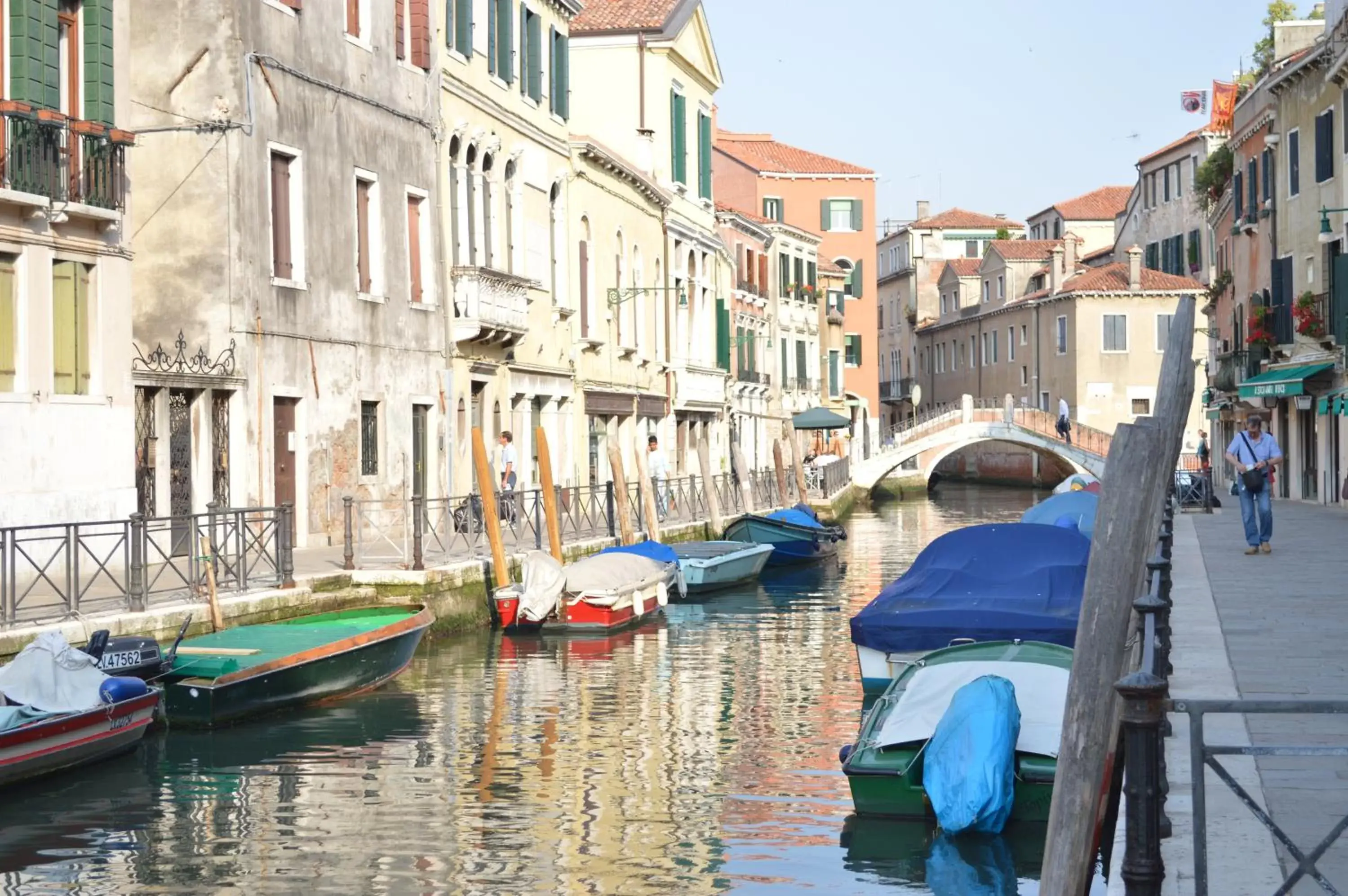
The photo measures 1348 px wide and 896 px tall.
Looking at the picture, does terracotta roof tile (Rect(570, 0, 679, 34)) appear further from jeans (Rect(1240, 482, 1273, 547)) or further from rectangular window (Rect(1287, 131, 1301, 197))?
jeans (Rect(1240, 482, 1273, 547))

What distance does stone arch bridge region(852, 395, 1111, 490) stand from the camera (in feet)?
179

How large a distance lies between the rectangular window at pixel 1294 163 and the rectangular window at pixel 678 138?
12243 millimetres

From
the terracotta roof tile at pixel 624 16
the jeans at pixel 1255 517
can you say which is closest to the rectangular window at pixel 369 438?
the jeans at pixel 1255 517

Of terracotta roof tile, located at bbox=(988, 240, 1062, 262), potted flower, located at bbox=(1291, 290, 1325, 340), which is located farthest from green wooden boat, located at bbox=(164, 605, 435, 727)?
terracotta roof tile, located at bbox=(988, 240, 1062, 262)

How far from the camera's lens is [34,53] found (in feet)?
52.2

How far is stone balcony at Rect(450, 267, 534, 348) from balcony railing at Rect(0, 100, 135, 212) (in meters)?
8.27

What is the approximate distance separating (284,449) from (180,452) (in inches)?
68.3

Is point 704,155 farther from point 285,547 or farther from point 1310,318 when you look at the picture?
point 285,547

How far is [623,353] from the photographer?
34781 mm

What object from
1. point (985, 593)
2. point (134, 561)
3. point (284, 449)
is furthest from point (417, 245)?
point (985, 593)

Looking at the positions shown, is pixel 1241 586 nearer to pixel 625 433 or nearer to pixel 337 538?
pixel 337 538

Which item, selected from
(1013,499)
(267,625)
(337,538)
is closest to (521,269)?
(337,538)

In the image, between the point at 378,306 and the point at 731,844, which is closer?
the point at 731,844

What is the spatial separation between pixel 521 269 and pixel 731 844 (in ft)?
61.1
